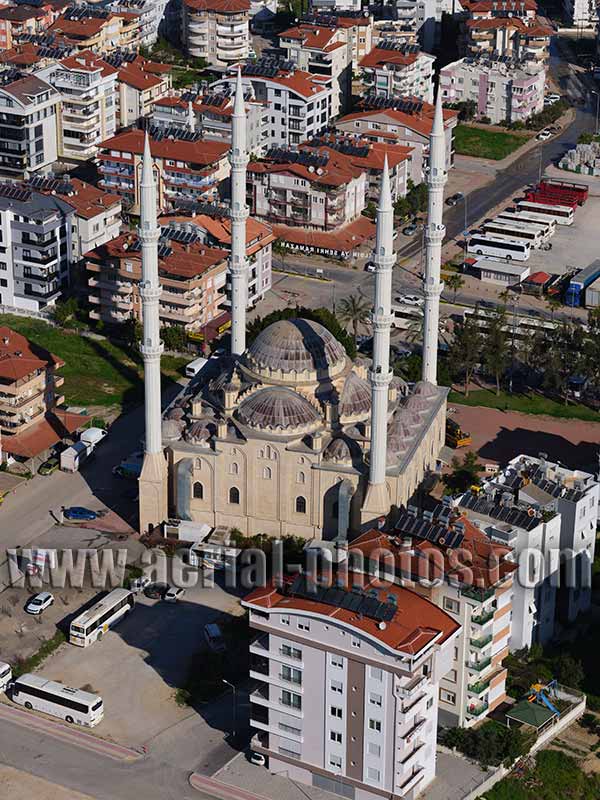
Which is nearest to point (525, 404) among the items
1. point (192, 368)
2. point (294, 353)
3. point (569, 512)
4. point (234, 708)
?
point (192, 368)

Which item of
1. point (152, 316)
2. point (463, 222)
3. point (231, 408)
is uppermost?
point (152, 316)

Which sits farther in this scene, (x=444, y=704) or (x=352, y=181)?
(x=352, y=181)

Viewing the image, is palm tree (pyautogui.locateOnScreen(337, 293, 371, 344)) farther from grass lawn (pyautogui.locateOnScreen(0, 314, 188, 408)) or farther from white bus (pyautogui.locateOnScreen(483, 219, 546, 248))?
white bus (pyautogui.locateOnScreen(483, 219, 546, 248))

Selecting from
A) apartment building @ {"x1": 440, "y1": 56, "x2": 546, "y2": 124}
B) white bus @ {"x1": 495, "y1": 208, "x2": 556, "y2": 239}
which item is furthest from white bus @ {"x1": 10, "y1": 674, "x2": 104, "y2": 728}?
apartment building @ {"x1": 440, "y1": 56, "x2": 546, "y2": 124}

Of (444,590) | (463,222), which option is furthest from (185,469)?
(463,222)

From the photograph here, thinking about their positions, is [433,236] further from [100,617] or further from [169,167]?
[169,167]

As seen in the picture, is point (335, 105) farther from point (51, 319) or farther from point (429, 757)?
point (429, 757)

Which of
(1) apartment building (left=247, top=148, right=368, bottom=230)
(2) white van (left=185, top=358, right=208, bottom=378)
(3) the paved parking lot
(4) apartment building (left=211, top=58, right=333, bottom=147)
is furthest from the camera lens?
(4) apartment building (left=211, top=58, right=333, bottom=147)
